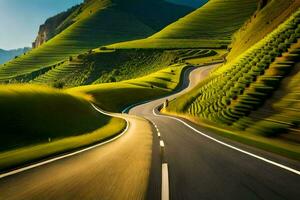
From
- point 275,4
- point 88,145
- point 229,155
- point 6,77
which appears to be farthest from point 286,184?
point 6,77

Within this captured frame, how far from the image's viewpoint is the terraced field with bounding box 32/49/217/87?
449 ft

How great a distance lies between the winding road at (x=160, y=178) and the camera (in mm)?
7137

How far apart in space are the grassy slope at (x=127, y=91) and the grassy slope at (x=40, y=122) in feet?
102

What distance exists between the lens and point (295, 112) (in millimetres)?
20578

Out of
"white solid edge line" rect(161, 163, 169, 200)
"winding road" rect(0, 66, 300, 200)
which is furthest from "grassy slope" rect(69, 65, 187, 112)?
"white solid edge line" rect(161, 163, 169, 200)

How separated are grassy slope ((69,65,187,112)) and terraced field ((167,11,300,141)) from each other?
104 feet

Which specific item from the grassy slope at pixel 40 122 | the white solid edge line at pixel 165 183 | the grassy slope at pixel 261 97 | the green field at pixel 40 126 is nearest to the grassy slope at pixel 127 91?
the grassy slope at pixel 261 97

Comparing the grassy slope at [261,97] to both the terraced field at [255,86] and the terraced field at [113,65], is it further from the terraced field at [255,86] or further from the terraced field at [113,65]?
the terraced field at [113,65]

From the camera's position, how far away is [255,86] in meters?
28.9

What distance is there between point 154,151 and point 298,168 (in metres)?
5.53

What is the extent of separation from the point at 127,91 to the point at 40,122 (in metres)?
52.4

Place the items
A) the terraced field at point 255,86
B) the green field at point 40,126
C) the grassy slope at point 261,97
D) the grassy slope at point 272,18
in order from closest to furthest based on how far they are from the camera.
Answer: the green field at point 40,126 → the grassy slope at point 261,97 → the terraced field at point 255,86 → the grassy slope at point 272,18

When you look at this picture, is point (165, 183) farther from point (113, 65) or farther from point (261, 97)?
point (113, 65)

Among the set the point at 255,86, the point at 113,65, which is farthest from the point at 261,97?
the point at 113,65
